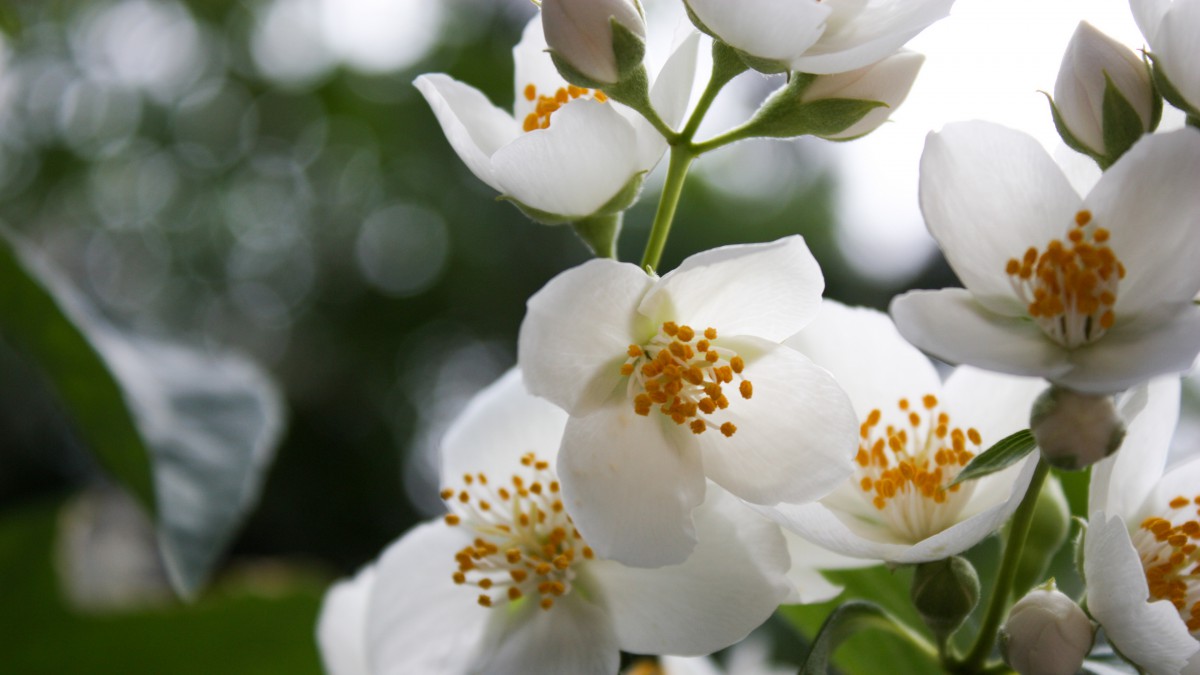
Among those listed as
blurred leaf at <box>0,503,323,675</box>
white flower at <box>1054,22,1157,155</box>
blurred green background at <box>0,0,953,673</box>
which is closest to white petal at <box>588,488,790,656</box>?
white flower at <box>1054,22,1157,155</box>

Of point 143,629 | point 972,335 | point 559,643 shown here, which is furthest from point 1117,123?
point 143,629

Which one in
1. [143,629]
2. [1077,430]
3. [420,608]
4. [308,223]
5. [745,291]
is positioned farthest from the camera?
[308,223]

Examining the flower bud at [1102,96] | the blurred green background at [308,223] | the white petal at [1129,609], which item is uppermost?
the flower bud at [1102,96]

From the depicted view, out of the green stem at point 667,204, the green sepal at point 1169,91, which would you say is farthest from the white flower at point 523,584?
the green sepal at point 1169,91

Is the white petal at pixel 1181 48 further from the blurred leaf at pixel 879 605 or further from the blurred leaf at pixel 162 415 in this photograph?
the blurred leaf at pixel 162 415

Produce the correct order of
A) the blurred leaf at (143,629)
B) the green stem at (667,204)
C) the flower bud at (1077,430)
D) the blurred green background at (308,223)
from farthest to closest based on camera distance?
the blurred green background at (308,223), the blurred leaf at (143,629), the green stem at (667,204), the flower bud at (1077,430)

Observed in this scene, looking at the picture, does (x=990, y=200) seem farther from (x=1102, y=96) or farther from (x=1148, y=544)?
(x=1148, y=544)

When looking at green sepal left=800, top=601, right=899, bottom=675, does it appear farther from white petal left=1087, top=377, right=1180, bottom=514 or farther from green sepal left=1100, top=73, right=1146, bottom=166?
green sepal left=1100, top=73, right=1146, bottom=166
